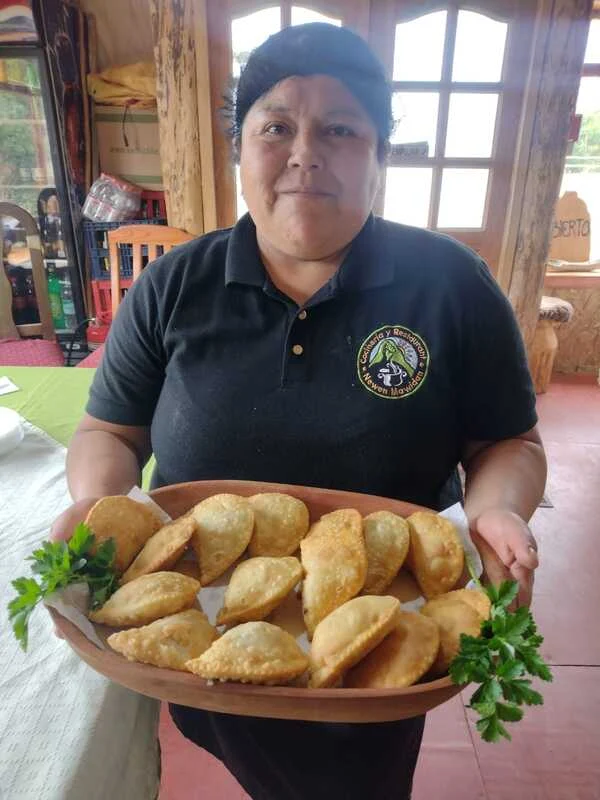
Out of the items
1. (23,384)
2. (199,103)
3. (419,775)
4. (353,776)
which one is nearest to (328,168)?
(353,776)

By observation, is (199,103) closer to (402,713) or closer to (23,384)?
(23,384)

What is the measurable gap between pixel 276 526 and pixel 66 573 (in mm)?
279

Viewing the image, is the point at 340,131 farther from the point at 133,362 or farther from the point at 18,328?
the point at 18,328

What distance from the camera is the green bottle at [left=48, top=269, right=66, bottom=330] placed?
3602 millimetres

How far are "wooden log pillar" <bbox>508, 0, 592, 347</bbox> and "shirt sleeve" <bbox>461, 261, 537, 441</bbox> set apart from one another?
84.3 inches

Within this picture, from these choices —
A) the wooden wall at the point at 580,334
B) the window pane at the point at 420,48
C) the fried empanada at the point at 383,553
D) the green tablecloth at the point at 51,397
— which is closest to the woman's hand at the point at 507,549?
the fried empanada at the point at 383,553

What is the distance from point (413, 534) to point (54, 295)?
354 cm

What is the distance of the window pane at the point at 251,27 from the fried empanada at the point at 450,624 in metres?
2.77

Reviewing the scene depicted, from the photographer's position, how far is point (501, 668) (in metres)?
0.54

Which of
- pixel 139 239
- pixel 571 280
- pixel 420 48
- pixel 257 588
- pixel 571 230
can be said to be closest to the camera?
pixel 257 588

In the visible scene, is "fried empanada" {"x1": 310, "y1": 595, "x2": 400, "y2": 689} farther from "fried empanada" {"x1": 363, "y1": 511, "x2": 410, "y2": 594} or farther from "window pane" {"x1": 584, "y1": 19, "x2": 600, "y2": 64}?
"window pane" {"x1": 584, "y1": 19, "x2": 600, "y2": 64}

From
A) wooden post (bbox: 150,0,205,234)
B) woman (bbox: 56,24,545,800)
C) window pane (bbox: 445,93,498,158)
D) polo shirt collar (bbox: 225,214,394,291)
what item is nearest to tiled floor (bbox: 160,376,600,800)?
woman (bbox: 56,24,545,800)

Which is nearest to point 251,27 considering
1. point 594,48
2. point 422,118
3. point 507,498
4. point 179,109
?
point 179,109

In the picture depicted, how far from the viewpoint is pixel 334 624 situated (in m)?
0.61
